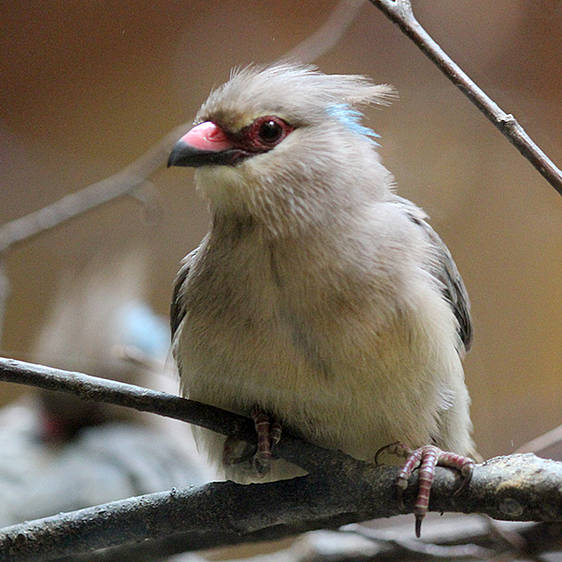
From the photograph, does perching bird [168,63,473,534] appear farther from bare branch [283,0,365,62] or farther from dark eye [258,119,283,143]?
bare branch [283,0,365,62]

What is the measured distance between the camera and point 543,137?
1812 mm

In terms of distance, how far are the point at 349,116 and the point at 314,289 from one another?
1.18 feet

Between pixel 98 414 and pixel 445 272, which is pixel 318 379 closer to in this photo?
pixel 445 272

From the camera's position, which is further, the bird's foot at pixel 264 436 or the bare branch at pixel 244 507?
the bird's foot at pixel 264 436

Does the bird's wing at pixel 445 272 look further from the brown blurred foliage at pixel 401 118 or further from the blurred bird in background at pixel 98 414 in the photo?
the blurred bird in background at pixel 98 414

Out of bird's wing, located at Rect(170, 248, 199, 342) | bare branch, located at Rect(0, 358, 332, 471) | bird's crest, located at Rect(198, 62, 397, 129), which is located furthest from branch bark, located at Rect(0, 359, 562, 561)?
bird's crest, located at Rect(198, 62, 397, 129)

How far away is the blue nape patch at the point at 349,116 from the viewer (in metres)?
1.50

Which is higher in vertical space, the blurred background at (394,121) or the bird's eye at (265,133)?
the blurred background at (394,121)

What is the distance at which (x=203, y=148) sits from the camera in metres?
1.31

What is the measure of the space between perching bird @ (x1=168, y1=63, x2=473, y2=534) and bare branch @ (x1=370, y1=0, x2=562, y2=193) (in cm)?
25

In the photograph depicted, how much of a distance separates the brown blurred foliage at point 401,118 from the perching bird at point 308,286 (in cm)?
31

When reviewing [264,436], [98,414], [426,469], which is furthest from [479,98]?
[98,414]

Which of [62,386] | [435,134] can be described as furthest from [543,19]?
[62,386]

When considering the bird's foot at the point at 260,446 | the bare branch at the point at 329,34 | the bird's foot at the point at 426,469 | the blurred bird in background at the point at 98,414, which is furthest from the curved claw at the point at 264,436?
the blurred bird in background at the point at 98,414
